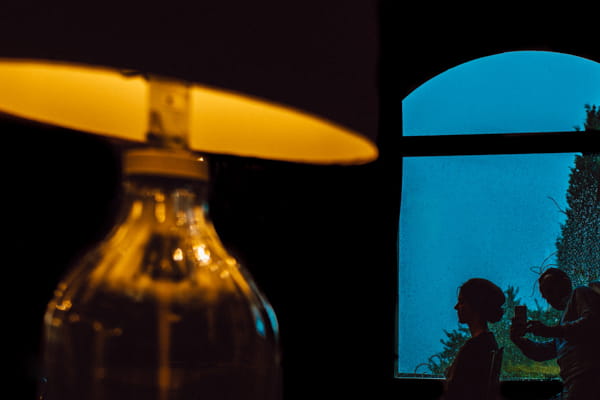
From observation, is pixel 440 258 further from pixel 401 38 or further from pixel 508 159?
pixel 401 38

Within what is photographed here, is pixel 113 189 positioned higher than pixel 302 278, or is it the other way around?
pixel 113 189

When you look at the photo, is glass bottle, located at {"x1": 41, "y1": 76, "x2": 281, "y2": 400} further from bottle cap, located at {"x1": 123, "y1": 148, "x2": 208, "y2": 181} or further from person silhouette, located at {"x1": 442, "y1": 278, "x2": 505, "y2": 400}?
person silhouette, located at {"x1": 442, "y1": 278, "x2": 505, "y2": 400}

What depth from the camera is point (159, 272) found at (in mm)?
520

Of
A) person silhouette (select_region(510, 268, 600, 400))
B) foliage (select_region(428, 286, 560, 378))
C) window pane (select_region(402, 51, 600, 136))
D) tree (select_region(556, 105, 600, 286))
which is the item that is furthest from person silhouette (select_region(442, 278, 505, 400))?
window pane (select_region(402, 51, 600, 136))

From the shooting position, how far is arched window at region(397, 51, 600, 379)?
9.14 ft

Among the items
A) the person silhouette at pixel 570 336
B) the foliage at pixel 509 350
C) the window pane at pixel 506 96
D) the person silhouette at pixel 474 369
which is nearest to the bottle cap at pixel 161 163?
the person silhouette at pixel 474 369

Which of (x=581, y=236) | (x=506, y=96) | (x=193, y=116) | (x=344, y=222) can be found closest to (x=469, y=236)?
(x=581, y=236)

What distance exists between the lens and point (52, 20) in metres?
0.26

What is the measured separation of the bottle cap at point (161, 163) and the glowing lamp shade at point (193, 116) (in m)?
0.06

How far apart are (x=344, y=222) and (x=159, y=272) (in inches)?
95.6

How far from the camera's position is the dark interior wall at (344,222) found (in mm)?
2795

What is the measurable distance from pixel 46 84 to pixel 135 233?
0.16 meters

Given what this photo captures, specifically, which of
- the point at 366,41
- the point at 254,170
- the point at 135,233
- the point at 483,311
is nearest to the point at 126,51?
the point at 366,41

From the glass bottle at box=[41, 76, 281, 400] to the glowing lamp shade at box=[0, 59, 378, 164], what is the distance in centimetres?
7
